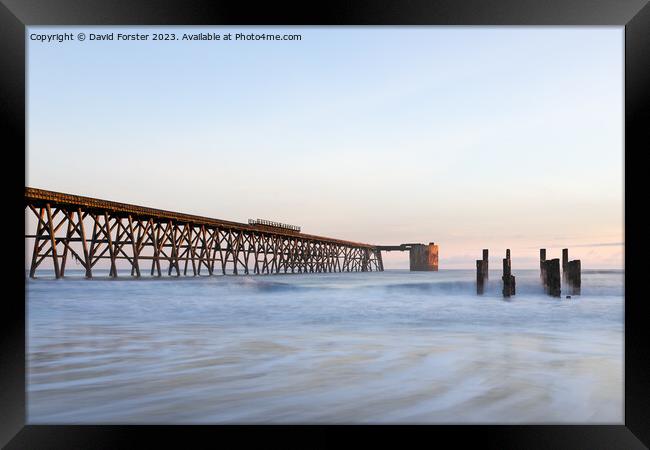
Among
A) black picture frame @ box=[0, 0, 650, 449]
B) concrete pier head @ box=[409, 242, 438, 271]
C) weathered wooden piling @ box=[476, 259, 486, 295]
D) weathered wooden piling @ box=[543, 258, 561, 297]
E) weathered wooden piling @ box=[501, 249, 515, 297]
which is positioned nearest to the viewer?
black picture frame @ box=[0, 0, 650, 449]

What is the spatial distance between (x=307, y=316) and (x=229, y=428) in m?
14.9

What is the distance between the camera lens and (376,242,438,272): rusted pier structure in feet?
313

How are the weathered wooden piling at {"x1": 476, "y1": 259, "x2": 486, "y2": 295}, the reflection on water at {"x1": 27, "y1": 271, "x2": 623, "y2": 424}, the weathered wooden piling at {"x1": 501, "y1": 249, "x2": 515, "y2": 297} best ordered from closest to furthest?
the reflection on water at {"x1": 27, "y1": 271, "x2": 623, "y2": 424}, the weathered wooden piling at {"x1": 501, "y1": 249, "x2": 515, "y2": 297}, the weathered wooden piling at {"x1": 476, "y1": 259, "x2": 486, "y2": 295}

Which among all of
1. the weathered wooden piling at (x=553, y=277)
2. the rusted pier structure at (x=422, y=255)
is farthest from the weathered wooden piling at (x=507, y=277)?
the rusted pier structure at (x=422, y=255)

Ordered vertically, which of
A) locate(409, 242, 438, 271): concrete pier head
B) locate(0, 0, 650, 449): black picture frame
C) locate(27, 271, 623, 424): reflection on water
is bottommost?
locate(409, 242, 438, 271): concrete pier head

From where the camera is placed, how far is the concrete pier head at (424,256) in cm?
9544

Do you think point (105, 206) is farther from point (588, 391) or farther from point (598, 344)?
point (588, 391)

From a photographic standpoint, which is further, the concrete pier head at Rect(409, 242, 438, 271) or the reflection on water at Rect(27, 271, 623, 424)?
the concrete pier head at Rect(409, 242, 438, 271)

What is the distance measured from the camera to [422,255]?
96.6m

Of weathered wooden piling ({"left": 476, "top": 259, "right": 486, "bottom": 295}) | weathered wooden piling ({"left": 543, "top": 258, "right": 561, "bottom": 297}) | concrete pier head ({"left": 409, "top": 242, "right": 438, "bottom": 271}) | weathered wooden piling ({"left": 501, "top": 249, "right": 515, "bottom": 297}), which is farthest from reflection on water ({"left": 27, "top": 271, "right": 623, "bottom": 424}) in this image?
concrete pier head ({"left": 409, "top": 242, "right": 438, "bottom": 271})

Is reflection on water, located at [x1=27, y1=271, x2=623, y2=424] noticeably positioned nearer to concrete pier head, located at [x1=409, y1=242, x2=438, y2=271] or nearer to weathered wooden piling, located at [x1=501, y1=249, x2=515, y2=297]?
weathered wooden piling, located at [x1=501, y1=249, x2=515, y2=297]

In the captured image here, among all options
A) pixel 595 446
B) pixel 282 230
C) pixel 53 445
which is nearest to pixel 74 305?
pixel 53 445

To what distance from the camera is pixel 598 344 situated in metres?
11.8

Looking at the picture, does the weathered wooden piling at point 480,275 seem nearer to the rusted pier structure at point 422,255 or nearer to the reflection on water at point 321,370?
the reflection on water at point 321,370
